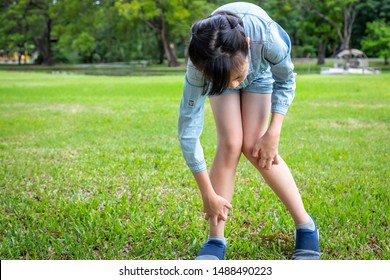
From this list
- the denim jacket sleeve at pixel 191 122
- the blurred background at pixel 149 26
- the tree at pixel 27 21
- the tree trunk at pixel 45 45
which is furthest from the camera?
the tree trunk at pixel 45 45

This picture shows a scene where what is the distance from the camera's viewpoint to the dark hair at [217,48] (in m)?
1.20

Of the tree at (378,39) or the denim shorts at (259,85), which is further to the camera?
the tree at (378,39)

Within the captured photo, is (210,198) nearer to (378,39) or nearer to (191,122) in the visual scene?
(191,122)

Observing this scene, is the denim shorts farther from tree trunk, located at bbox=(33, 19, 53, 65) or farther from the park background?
tree trunk, located at bbox=(33, 19, 53, 65)

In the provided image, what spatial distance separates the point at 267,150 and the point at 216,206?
19 centimetres

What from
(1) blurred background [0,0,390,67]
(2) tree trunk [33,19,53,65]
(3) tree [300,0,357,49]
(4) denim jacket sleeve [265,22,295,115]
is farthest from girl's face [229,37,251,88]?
(2) tree trunk [33,19,53,65]

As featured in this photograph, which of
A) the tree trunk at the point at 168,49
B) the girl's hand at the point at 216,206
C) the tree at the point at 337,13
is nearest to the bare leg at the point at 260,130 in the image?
the girl's hand at the point at 216,206

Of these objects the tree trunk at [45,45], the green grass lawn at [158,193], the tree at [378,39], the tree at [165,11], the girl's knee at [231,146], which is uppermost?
the girl's knee at [231,146]

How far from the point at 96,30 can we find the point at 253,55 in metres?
22.7

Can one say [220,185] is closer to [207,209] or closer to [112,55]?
[207,209]

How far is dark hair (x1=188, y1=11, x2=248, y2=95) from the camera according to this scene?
120 centimetres

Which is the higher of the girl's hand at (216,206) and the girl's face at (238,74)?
the girl's face at (238,74)

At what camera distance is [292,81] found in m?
1.45

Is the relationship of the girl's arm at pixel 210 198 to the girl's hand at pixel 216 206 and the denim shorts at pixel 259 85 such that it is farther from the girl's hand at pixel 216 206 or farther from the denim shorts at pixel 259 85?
the denim shorts at pixel 259 85
